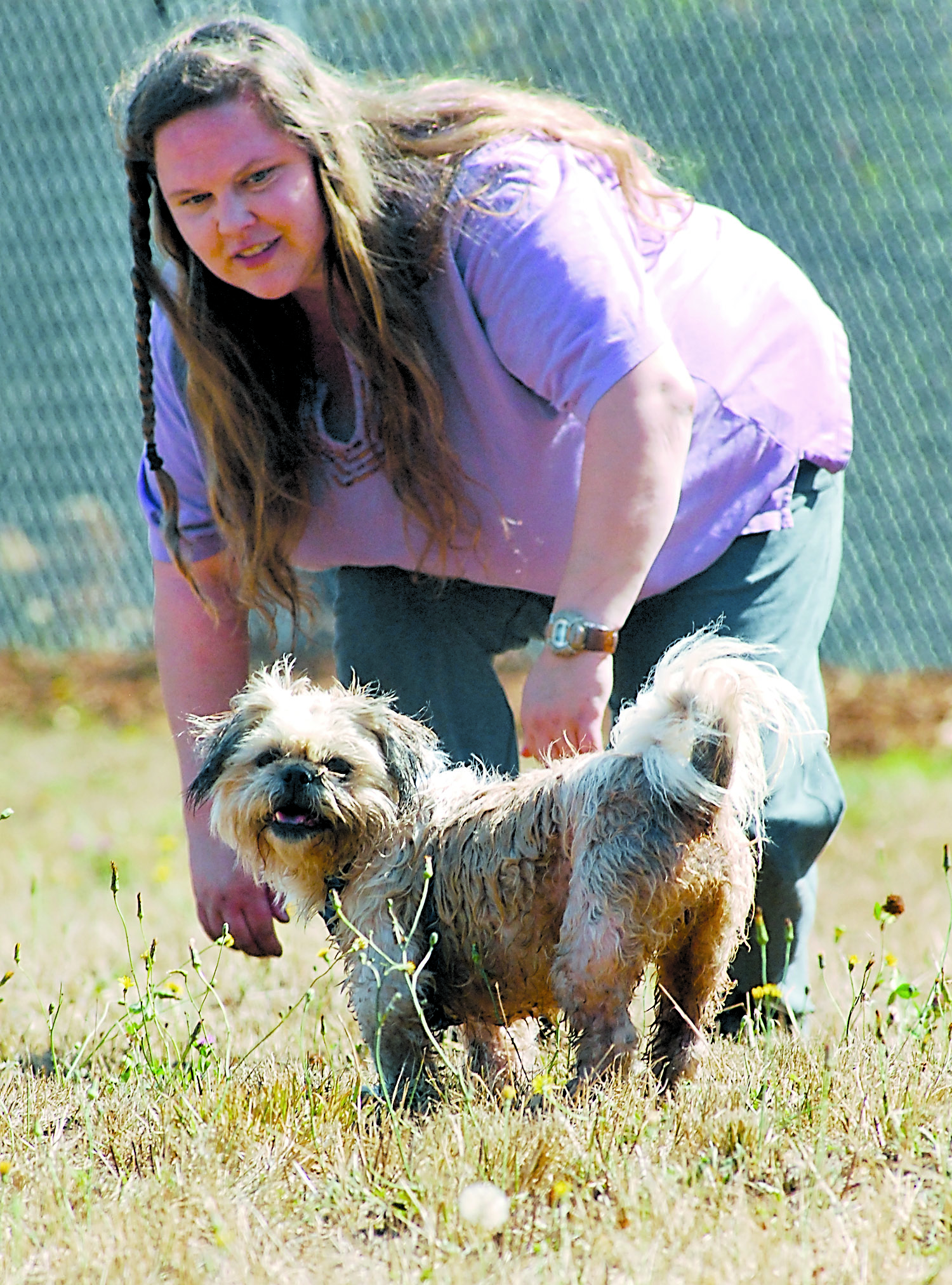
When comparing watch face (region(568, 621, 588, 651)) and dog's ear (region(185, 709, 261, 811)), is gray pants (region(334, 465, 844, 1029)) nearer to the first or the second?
watch face (region(568, 621, 588, 651))

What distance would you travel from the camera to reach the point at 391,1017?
2680mm

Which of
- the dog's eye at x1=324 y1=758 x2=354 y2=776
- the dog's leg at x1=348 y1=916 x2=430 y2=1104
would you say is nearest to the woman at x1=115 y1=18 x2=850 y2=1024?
the dog's eye at x1=324 y1=758 x2=354 y2=776

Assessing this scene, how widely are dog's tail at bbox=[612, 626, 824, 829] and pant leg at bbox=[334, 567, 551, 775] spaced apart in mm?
1028

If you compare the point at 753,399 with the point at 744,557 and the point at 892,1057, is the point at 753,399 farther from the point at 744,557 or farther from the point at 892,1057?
the point at 892,1057

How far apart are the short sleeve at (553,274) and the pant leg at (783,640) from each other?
1.98 feet

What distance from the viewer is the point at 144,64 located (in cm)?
291

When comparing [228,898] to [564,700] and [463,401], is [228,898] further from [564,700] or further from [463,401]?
[463,401]

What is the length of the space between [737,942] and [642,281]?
1.26 metres

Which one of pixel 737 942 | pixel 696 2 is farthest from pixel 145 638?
pixel 737 942

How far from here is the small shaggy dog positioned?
7.91 ft

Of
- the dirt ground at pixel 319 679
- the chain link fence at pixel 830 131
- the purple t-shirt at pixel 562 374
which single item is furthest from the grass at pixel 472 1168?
the chain link fence at pixel 830 131

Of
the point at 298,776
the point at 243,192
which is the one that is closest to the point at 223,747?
the point at 298,776

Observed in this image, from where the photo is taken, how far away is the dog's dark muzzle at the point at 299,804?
261 cm

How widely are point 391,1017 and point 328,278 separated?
143 cm
